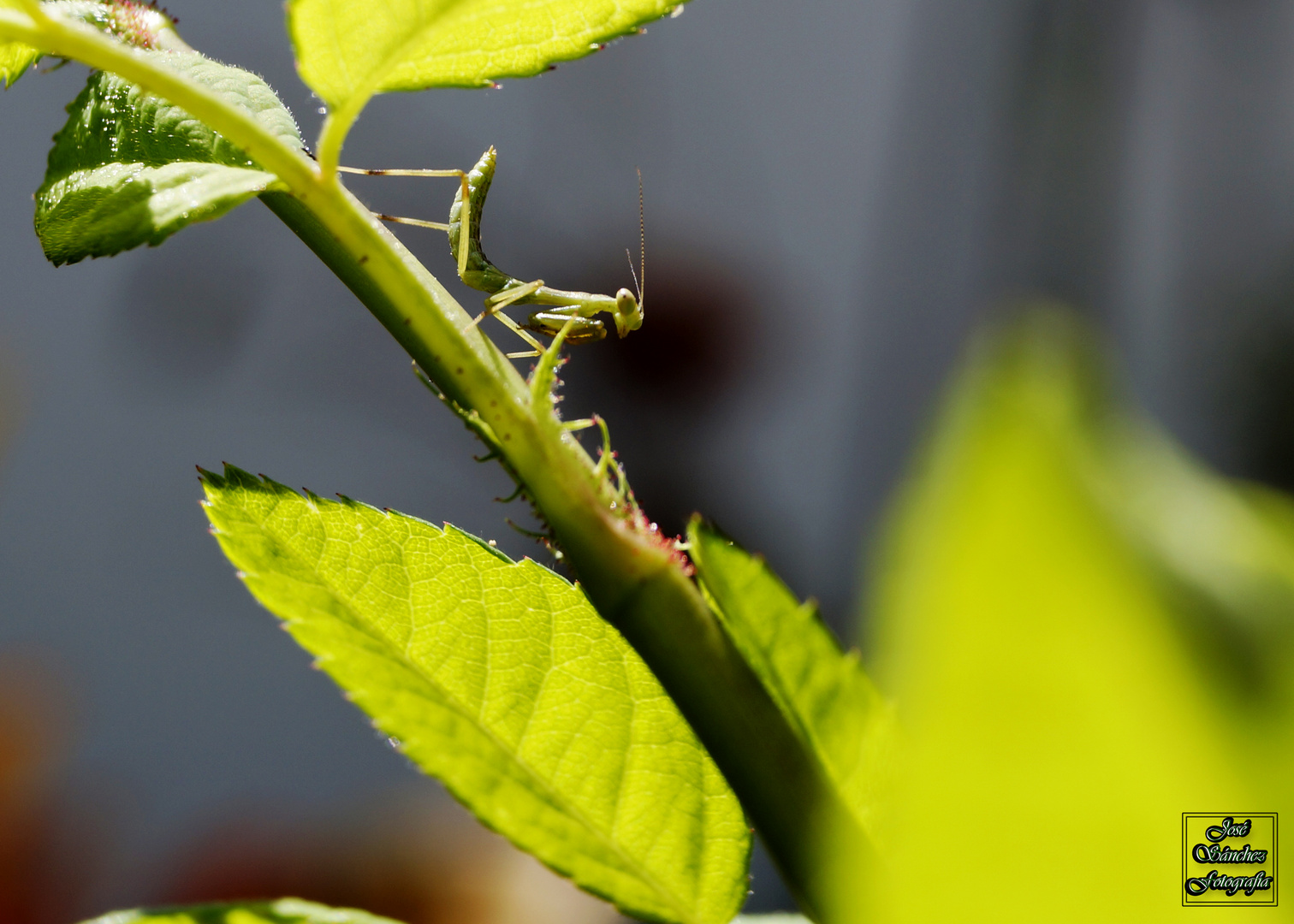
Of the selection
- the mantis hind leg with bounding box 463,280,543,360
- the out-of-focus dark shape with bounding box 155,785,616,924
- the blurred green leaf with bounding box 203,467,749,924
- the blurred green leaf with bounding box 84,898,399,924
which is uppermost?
the mantis hind leg with bounding box 463,280,543,360

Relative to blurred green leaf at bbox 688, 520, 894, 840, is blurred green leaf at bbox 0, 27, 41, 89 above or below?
above

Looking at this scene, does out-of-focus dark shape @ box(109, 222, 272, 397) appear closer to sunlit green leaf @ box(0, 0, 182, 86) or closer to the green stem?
sunlit green leaf @ box(0, 0, 182, 86)

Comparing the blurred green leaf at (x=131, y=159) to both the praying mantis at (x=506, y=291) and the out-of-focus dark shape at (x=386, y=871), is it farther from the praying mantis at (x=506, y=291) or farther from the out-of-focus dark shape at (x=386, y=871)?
the out-of-focus dark shape at (x=386, y=871)

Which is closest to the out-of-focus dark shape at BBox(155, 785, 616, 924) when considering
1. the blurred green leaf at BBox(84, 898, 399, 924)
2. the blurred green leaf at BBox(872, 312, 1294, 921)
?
the blurred green leaf at BBox(84, 898, 399, 924)

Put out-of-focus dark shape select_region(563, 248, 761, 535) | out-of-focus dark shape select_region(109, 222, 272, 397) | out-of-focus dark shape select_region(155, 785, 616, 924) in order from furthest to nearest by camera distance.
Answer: out-of-focus dark shape select_region(563, 248, 761, 535) → out-of-focus dark shape select_region(109, 222, 272, 397) → out-of-focus dark shape select_region(155, 785, 616, 924)

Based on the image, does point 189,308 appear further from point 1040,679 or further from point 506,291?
point 1040,679

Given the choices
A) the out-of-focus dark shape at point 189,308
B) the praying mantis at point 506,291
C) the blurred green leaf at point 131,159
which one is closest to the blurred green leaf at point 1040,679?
the blurred green leaf at point 131,159

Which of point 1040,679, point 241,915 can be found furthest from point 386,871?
point 1040,679

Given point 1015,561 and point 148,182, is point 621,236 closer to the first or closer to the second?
point 148,182

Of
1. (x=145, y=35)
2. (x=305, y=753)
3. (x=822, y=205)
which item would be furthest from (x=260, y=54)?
(x=145, y=35)
